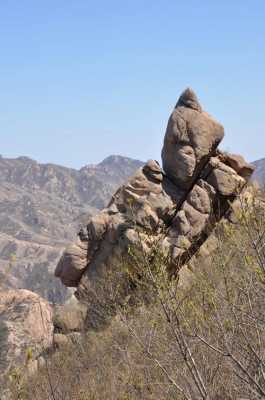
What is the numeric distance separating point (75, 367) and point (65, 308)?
7.52m

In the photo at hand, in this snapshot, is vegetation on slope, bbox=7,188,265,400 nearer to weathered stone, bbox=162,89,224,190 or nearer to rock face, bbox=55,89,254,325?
rock face, bbox=55,89,254,325

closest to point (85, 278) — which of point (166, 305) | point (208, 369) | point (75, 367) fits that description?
point (75, 367)

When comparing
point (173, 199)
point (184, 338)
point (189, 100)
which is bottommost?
point (173, 199)

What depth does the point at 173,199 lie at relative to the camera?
28344mm

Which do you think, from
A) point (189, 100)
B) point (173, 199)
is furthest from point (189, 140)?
point (173, 199)

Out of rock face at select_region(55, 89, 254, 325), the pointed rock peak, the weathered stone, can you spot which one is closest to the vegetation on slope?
rock face at select_region(55, 89, 254, 325)

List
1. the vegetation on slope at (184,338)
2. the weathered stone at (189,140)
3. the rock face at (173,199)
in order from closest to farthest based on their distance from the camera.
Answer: the vegetation on slope at (184,338)
the rock face at (173,199)
the weathered stone at (189,140)

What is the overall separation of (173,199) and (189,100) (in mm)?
5701

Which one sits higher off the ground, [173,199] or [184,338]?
[184,338]

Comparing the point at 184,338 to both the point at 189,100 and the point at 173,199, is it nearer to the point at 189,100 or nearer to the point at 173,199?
the point at 173,199

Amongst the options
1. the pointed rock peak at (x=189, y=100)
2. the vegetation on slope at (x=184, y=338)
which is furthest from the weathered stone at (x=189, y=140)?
the vegetation on slope at (x=184, y=338)

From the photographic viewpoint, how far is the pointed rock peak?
1132 inches

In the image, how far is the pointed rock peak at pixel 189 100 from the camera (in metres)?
28.8

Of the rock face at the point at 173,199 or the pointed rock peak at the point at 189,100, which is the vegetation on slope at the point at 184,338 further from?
the pointed rock peak at the point at 189,100
